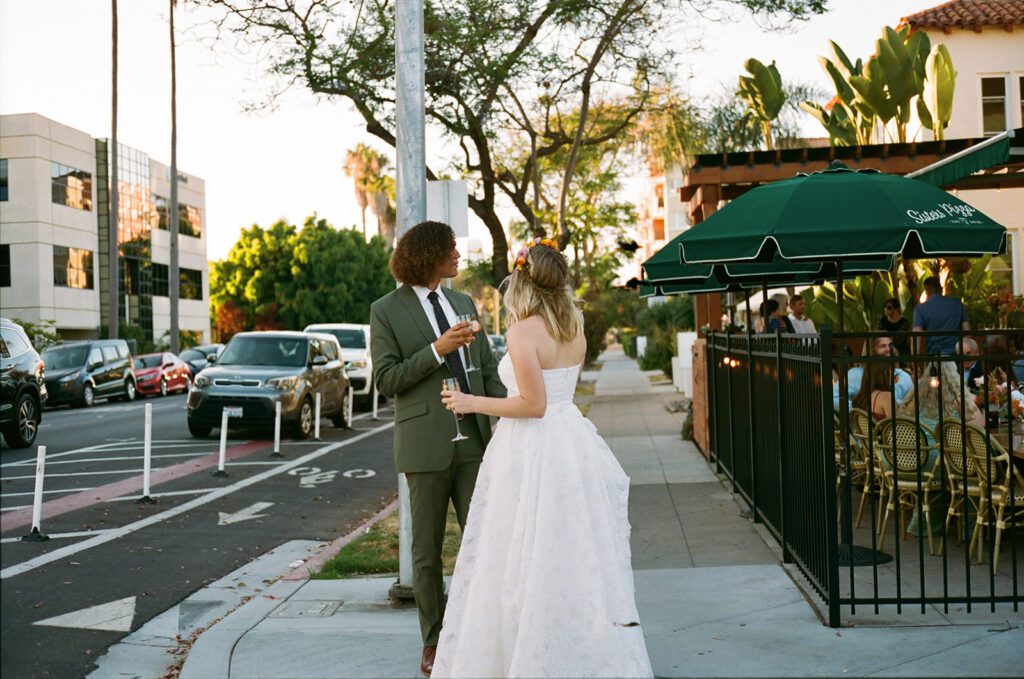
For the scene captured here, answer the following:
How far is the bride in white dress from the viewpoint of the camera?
4.24 m

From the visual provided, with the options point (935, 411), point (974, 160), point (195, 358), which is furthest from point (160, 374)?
point (935, 411)

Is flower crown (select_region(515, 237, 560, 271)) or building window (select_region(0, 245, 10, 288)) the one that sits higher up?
building window (select_region(0, 245, 10, 288))

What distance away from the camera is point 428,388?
502 cm

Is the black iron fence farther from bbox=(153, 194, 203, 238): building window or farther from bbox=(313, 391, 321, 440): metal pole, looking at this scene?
bbox=(153, 194, 203, 238): building window

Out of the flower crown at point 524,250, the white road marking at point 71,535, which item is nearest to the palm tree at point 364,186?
the white road marking at point 71,535

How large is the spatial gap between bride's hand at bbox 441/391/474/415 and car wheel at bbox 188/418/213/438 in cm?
1371

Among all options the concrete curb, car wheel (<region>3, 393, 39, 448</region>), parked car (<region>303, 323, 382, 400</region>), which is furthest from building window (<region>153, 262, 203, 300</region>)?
the concrete curb

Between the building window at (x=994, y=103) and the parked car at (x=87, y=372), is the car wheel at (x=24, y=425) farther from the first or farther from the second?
the building window at (x=994, y=103)

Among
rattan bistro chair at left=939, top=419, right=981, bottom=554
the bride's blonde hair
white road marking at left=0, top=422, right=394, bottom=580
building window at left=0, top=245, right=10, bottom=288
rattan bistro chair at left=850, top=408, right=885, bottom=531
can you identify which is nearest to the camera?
the bride's blonde hair

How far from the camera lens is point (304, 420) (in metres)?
17.5

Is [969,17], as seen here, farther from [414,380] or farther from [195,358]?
[195,358]

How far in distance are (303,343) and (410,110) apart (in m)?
12.5

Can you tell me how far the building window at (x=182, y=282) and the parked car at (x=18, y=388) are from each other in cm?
4164

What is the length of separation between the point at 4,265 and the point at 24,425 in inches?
1275
